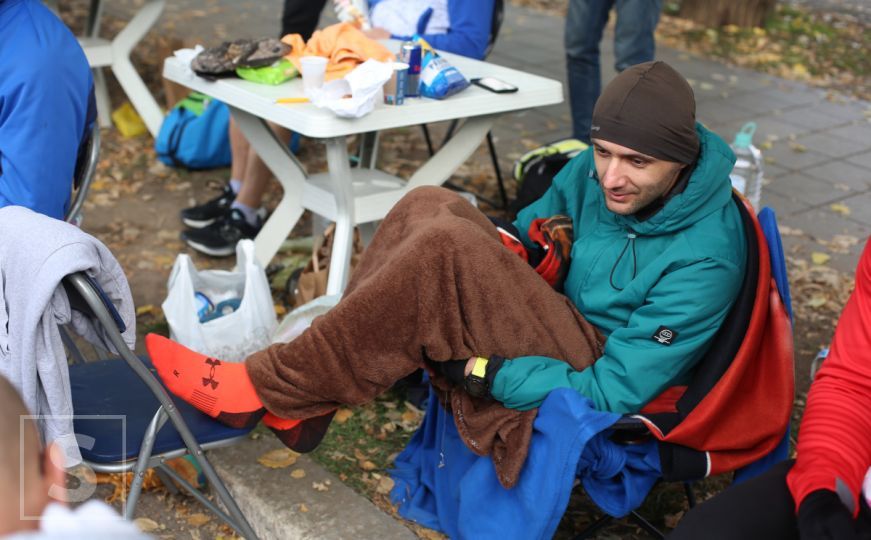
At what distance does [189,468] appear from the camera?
9.91ft

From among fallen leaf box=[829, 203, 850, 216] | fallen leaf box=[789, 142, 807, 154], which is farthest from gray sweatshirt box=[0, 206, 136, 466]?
fallen leaf box=[789, 142, 807, 154]

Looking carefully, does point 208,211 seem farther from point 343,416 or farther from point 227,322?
point 343,416

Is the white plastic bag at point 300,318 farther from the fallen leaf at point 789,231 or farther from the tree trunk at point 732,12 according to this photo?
the tree trunk at point 732,12

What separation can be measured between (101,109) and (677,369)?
477cm

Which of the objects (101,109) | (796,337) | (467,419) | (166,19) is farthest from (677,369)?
(166,19)

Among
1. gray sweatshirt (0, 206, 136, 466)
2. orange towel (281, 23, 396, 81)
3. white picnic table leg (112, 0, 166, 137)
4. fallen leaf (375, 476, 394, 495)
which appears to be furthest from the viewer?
white picnic table leg (112, 0, 166, 137)

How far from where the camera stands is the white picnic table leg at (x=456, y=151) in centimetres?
376

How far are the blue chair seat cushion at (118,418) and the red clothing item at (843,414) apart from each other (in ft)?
4.45

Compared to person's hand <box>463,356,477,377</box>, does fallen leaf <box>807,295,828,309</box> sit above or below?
below

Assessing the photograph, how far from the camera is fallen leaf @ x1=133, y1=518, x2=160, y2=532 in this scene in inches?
112

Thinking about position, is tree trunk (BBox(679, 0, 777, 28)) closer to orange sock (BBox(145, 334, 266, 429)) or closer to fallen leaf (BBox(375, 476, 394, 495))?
fallen leaf (BBox(375, 476, 394, 495))

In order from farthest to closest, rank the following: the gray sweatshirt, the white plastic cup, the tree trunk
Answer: the tree trunk < the white plastic cup < the gray sweatshirt

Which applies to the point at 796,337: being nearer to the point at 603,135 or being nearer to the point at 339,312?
the point at 603,135

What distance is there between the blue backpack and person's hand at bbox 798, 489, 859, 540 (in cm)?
411
